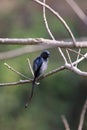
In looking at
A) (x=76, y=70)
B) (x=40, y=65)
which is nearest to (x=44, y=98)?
(x=40, y=65)

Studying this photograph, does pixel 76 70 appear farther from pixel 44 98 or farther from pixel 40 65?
pixel 44 98

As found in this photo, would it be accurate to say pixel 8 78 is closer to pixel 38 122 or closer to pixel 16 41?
pixel 38 122

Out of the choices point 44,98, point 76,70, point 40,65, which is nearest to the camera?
point 76,70

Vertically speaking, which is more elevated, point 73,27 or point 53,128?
point 73,27

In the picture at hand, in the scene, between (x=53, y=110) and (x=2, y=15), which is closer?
(x=53, y=110)

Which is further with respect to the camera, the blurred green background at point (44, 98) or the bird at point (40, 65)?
the blurred green background at point (44, 98)

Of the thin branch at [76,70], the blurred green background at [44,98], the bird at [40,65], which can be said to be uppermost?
the thin branch at [76,70]

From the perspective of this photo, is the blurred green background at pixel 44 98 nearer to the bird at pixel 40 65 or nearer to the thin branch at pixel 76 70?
the bird at pixel 40 65

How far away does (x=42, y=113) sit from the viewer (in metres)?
8.14

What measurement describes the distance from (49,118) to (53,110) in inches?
4.7

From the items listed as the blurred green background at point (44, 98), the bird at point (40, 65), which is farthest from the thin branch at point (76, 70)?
the blurred green background at point (44, 98)

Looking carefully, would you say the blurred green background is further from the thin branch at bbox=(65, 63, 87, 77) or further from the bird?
the thin branch at bbox=(65, 63, 87, 77)

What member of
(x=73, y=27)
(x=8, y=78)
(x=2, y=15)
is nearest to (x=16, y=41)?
(x=8, y=78)

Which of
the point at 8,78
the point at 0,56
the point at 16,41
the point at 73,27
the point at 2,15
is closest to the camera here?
the point at 0,56
